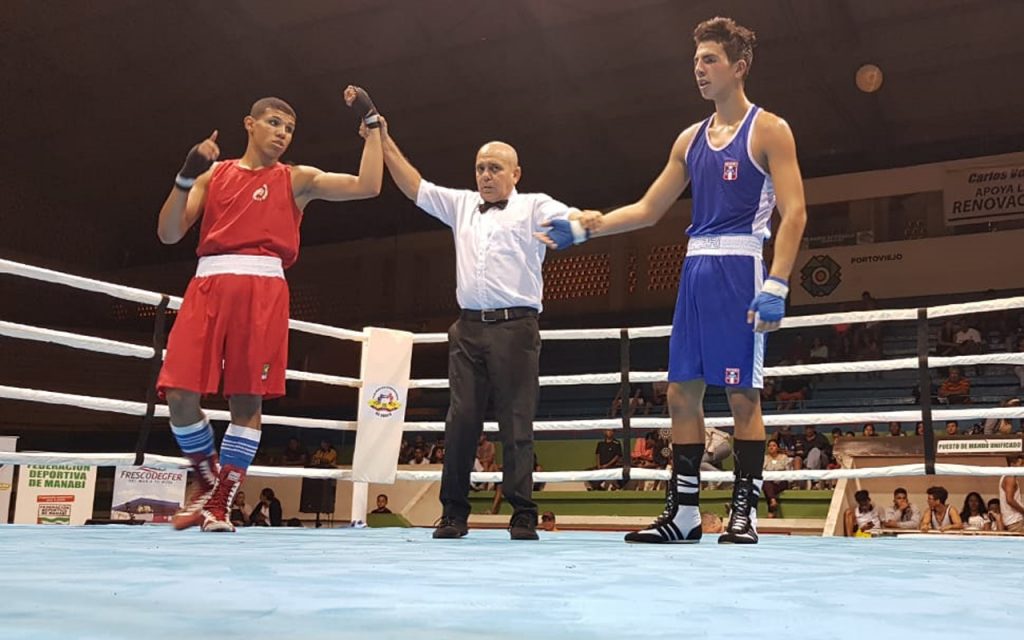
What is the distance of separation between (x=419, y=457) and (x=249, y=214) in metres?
6.86

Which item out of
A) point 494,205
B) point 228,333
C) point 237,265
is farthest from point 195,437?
point 494,205

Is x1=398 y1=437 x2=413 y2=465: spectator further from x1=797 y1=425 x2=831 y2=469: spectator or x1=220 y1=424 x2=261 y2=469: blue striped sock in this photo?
x1=220 y1=424 x2=261 y2=469: blue striped sock

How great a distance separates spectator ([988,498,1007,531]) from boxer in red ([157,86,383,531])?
516 cm

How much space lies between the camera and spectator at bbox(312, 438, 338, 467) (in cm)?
1016

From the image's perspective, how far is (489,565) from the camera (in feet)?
5.81

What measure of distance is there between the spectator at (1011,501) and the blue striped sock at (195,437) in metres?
5.33

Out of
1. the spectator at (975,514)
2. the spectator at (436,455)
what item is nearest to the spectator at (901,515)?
the spectator at (975,514)

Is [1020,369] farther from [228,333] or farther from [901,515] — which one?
[228,333]

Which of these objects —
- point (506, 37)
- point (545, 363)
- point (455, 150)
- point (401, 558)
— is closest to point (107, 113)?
point (455, 150)

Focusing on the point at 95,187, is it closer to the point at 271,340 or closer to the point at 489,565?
the point at 271,340

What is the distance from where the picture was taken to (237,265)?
2.89 metres

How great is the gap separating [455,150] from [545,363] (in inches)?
120

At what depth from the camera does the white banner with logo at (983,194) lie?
11102 millimetres

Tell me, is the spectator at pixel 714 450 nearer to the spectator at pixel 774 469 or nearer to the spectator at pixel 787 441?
the spectator at pixel 774 469
